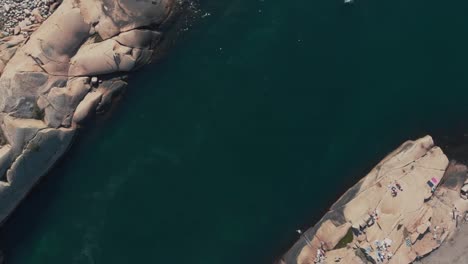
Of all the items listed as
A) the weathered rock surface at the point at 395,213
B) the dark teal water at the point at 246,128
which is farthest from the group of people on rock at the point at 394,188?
the dark teal water at the point at 246,128

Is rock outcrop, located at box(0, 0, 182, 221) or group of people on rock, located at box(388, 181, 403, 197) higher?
rock outcrop, located at box(0, 0, 182, 221)

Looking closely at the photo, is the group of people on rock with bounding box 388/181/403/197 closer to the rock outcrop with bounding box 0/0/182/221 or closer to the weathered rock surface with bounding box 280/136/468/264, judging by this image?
the weathered rock surface with bounding box 280/136/468/264

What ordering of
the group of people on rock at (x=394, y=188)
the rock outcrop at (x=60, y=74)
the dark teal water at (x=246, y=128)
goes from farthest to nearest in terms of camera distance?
the dark teal water at (x=246, y=128), the group of people on rock at (x=394, y=188), the rock outcrop at (x=60, y=74)

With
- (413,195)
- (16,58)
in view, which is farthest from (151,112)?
(413,195)

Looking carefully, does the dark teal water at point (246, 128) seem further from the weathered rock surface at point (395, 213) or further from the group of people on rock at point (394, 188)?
the group of people on rock at point (394, 188)

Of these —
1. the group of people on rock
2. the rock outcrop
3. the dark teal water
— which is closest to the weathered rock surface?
the group of people on rock
